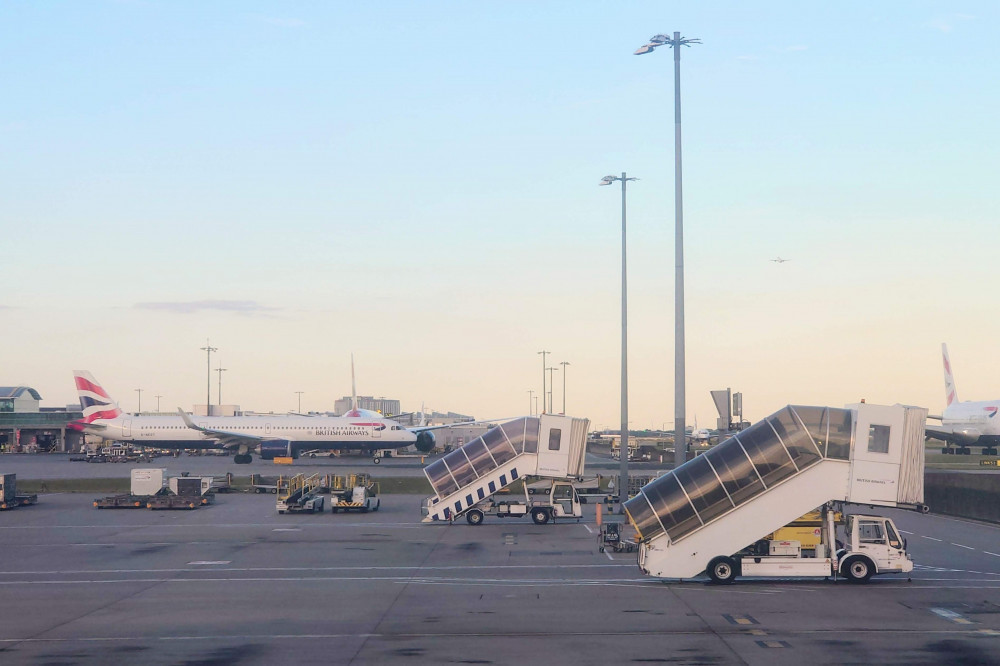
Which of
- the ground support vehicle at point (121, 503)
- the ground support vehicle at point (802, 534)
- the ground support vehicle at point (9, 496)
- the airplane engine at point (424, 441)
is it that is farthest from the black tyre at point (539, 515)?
the airplane engine at point (424, 441)

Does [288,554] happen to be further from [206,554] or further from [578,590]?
[578,590]

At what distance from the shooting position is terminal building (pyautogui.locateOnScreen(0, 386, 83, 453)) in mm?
140875

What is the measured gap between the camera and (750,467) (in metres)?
27.0

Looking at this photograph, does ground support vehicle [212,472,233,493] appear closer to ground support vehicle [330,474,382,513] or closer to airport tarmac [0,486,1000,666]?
ground support vehicle [330,474,382,513]

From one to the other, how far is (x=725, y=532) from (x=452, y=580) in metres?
7.89

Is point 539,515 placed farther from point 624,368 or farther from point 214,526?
point 214,526

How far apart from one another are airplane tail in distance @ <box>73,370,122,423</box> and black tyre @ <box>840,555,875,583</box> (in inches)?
3498

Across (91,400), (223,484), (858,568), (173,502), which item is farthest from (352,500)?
(91,400)

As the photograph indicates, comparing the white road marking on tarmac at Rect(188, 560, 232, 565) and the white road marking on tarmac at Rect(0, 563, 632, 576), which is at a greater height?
the white road marking on tarmac at Rect(0, 563, 632, 576)

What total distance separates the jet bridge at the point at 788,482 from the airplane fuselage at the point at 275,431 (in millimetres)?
72328

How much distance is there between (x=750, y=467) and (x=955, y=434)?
7251 cm

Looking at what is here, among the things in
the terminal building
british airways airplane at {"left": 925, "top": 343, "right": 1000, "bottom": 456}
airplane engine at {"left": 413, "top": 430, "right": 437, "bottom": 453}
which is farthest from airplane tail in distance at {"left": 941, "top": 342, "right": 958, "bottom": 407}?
the terminal building

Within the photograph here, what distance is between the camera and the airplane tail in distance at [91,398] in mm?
100312

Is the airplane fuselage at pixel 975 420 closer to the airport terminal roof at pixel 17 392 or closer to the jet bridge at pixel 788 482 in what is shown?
the jet bridge at pixel 788 482
